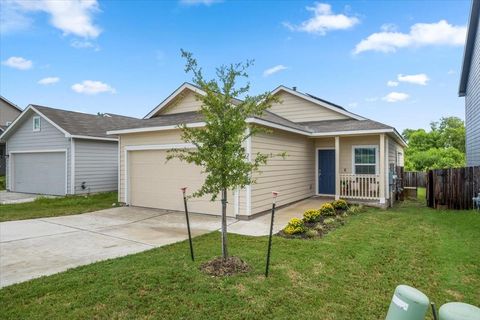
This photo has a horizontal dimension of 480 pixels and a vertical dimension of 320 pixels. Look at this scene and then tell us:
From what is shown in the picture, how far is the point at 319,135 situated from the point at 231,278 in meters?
8.50

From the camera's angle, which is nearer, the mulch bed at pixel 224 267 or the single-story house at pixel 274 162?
the mulch bed at pixel 224 267

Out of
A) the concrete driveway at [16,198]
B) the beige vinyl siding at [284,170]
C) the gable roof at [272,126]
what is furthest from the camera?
the concrete driveway at [16,198]

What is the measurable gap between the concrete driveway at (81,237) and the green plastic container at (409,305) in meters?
4.54

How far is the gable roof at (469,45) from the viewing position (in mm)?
11781

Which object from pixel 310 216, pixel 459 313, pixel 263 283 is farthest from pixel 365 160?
pixel 459 313

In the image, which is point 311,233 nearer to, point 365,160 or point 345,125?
point 365,160

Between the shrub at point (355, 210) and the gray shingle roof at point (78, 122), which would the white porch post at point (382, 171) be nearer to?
the shrub at point (355, 210)

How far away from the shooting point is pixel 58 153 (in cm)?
1452

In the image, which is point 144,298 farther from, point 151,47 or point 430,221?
point 151,47

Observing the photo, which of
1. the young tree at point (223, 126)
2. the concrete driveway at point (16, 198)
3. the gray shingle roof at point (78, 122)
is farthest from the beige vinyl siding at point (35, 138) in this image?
the young tree at point (223, 126)

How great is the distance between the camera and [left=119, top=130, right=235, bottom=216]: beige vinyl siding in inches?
370

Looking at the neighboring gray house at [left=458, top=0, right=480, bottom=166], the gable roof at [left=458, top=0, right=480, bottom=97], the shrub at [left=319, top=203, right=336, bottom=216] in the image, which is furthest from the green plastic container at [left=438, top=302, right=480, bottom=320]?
the gable roof at [left=458, top=0, right=480, bottom=97]

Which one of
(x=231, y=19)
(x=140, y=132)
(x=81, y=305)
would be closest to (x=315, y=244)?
(x=81, y=305)

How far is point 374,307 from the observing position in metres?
3.42
